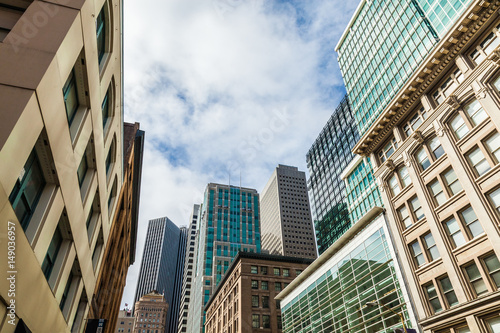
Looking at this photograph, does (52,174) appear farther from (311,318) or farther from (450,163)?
(311,318)

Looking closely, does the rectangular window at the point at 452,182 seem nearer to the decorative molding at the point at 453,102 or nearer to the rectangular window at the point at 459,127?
A: the rectangular window at the point at 459,127

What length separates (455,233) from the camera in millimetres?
23797

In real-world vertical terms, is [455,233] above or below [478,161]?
below

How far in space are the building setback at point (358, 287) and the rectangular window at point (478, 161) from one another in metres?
9.39

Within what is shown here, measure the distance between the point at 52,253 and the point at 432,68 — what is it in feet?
101

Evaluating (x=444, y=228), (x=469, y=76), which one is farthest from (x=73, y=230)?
(x=469, y=76)

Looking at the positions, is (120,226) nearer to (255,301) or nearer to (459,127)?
(255,301)

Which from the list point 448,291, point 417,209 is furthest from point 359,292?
point 417,209

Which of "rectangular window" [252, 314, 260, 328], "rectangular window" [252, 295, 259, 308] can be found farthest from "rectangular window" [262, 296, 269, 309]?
"rectangular window" [252, 314, 260, 328]

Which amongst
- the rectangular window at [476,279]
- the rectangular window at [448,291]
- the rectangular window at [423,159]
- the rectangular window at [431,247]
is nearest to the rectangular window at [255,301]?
the rectangular window at [431,247]

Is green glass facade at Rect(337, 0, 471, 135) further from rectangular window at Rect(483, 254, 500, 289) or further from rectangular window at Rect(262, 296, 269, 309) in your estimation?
rectangular window at Rect(483, 254, 500, 289)

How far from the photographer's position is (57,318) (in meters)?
15.8

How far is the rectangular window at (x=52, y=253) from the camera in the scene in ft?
48.6

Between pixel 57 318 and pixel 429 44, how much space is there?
65608mm
